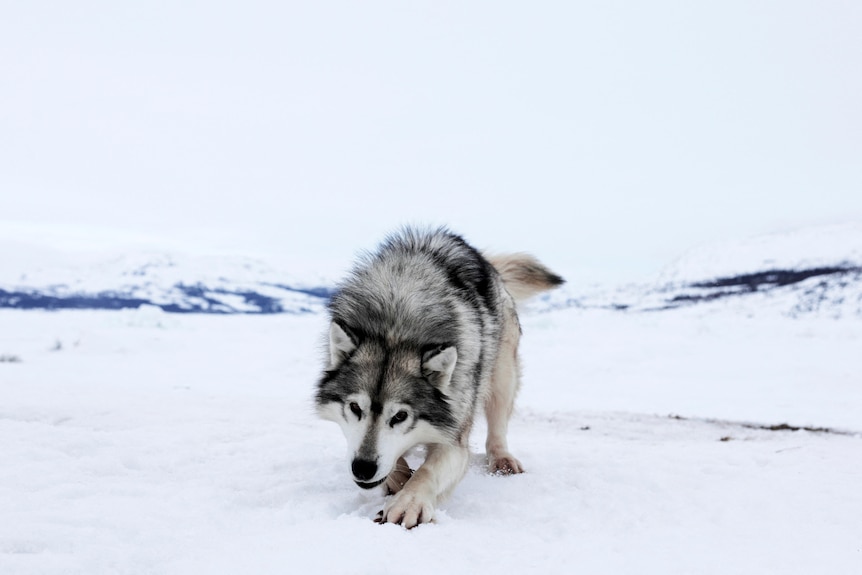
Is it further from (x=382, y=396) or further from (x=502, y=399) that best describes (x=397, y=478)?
(x=502, y=399)

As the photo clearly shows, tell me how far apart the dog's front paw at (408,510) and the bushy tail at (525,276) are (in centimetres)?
Result: 309

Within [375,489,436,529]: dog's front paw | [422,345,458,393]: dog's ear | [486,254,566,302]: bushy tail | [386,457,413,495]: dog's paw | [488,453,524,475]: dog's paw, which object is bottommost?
[488,453,524,475]: dog's paw

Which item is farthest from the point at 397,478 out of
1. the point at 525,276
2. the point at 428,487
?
the point at 525,276

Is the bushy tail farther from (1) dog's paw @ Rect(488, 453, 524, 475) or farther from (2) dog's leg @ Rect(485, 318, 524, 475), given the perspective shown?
(1) dog's paw @ Rect(488, 453, 524, 475)

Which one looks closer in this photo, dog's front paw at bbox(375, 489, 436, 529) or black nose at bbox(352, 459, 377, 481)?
dog's front paw at bbox(375, 489, 436, 529)

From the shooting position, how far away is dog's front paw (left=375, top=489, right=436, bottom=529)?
3084mm

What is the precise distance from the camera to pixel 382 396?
343cm

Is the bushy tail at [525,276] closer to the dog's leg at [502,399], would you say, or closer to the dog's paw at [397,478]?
the dog's leg at [502,399]

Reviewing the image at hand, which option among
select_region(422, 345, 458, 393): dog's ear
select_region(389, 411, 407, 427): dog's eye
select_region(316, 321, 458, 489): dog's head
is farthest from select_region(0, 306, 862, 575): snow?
select_region(422, 345, 458, 393): dog's ear

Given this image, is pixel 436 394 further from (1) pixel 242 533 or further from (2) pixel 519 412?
(2) pixel 519 412

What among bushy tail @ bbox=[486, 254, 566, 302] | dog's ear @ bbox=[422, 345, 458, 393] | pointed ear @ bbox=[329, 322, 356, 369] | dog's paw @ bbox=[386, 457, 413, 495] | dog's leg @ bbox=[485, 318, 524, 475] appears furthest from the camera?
bushy tail @ bbox=[486, 254, 566, 302]

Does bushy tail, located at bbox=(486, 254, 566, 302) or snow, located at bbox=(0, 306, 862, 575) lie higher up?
bushy tail, located at bbox=(486, 254, 566, 302)

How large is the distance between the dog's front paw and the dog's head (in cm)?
16

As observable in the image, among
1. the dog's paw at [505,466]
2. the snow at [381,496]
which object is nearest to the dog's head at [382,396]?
the snow at [381,496]
